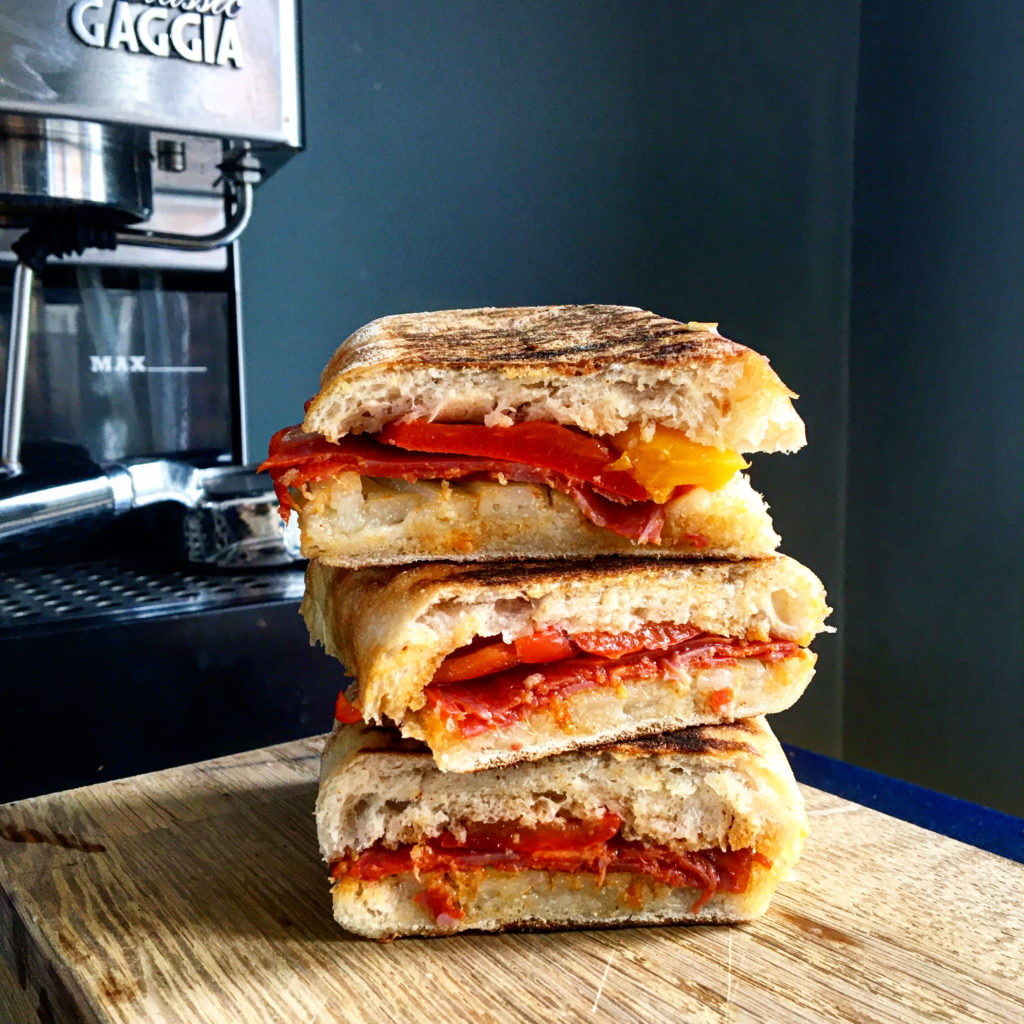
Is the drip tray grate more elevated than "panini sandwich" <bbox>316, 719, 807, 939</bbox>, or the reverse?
the drip tray grate

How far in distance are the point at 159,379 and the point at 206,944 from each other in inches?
73.5

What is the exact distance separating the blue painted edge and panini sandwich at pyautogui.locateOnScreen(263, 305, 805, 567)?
76cm

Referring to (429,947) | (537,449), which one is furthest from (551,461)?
(429,947)

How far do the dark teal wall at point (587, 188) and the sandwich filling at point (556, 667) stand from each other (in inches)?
75.9

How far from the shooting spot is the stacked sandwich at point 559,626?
1.52 metres

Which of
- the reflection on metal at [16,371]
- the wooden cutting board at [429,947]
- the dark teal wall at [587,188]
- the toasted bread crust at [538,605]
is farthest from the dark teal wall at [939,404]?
the reflection on metal at [16,371]

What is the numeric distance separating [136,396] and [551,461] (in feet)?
5.74

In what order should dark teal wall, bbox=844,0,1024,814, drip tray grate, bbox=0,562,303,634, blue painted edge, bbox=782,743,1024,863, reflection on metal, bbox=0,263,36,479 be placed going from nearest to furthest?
blue painted edge, bbox=782,743,1024,863 → drip tray grate, bbox=0,562,303,634 → reflection on metal, bbox=0,263,36,479 → dark teal wall, bbox=844,0,1024,814

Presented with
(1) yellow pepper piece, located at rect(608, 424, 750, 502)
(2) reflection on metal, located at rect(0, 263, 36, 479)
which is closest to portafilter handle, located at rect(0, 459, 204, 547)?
(2) reflection on metal, located at rect(0, 263, 36, 479)

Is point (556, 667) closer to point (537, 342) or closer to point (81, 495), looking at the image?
point (537, 342)

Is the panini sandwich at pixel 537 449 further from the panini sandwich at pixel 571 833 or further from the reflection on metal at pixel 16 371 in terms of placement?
the reflection on metal at pixel 16 371

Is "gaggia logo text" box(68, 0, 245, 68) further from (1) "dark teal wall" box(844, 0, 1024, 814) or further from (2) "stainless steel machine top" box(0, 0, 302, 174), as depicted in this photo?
(1) "dark teal wall" box(844, 0, 1024, 814)

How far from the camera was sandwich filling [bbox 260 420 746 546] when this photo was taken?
1569 mm

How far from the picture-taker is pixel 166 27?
2.09 m
